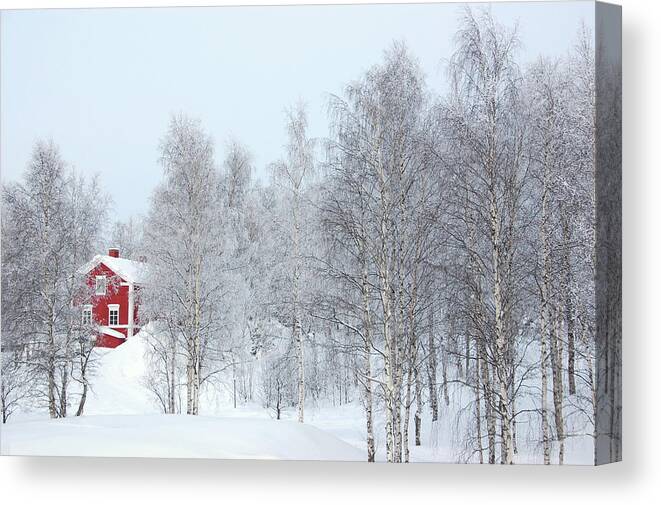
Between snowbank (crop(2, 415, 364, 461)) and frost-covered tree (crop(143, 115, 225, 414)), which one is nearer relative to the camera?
snowbank (crop(2, 415, 364, 461))

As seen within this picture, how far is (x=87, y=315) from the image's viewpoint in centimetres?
948

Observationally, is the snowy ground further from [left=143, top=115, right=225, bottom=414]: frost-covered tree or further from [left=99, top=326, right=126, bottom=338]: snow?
[left=143, top=115, right=225, bottom=414]: frost-covered tree

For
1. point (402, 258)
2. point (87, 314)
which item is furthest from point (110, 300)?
point (402, 258)

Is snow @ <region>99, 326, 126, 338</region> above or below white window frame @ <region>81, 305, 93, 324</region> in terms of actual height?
below

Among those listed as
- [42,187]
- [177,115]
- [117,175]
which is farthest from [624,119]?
[42,187]

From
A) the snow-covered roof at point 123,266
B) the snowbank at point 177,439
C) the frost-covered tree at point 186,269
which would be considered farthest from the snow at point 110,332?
the snowbank at point 177,439

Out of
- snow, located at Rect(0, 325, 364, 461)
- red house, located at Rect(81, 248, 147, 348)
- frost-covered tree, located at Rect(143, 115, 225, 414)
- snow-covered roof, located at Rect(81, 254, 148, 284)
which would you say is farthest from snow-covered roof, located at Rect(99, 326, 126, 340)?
snow-covered roof, located at Rect(81, 254, 148, 284)

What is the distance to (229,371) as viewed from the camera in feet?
30.6

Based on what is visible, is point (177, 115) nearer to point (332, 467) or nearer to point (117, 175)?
point (117, 175)

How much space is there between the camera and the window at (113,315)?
9.43m

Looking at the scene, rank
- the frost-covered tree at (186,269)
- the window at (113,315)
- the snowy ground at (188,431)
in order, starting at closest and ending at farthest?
the snowy ground at (188,431) → the frost-covered tree at (186,269) → the window at (113,315)

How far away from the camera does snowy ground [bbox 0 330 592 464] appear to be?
896 cm

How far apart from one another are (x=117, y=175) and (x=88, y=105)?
Answer: 0.76m

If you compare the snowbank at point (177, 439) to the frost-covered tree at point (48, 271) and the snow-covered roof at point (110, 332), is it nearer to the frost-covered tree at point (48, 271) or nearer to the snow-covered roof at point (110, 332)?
the frost-covered tree at point (48, 271)
